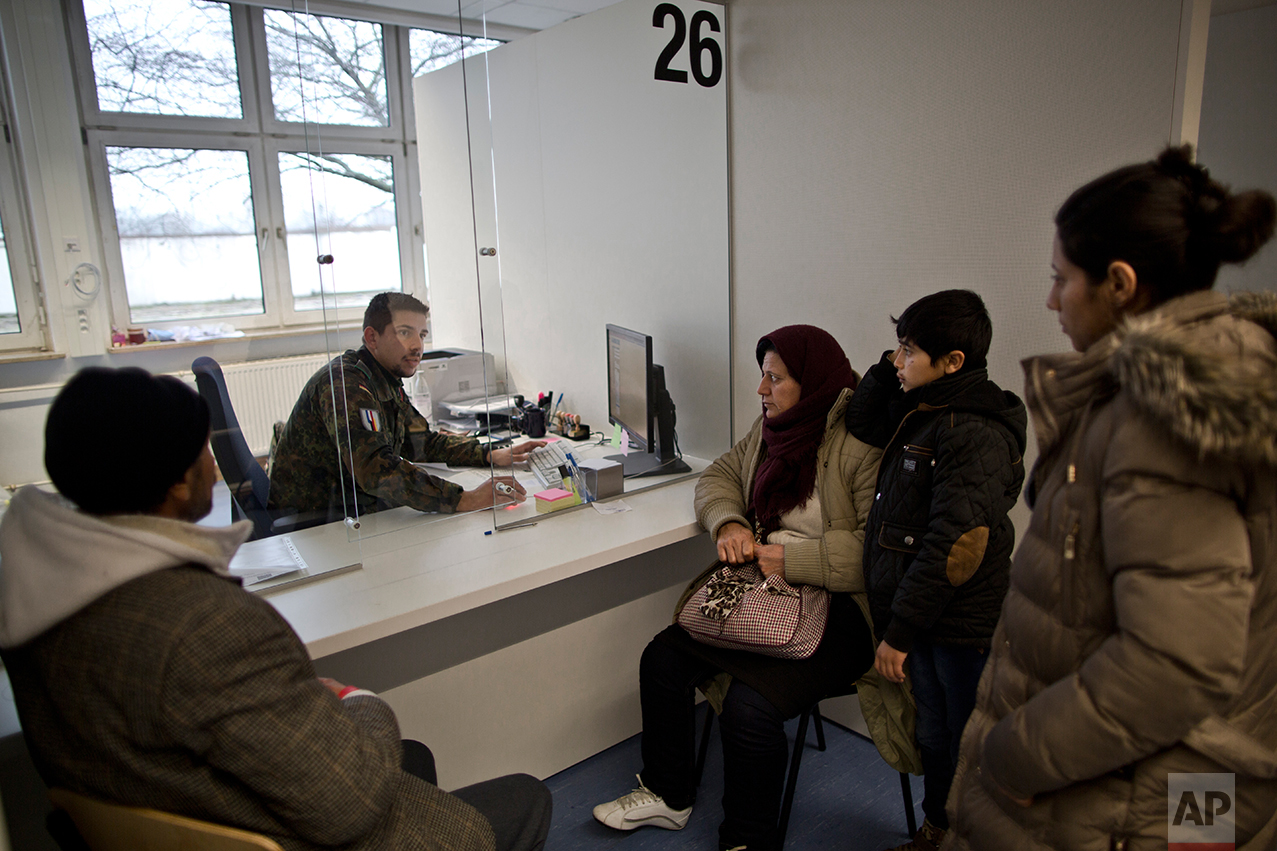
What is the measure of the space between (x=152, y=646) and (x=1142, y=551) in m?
1.13

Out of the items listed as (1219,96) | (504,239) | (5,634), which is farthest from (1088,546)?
(1219,96)

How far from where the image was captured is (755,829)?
1827 millimetres

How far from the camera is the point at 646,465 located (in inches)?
102

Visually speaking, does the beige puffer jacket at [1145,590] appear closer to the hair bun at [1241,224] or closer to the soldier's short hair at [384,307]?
the hair bun at [1241,224]

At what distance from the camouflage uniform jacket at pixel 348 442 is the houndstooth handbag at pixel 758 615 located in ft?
2.73

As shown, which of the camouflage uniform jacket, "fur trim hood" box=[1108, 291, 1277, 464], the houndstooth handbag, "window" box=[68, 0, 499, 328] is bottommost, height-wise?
the houndstooth handbag

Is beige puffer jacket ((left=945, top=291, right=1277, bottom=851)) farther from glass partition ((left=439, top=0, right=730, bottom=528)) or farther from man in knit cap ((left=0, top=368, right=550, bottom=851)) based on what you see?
glass partition ((left=439, top=0, right=730, bottom=528))

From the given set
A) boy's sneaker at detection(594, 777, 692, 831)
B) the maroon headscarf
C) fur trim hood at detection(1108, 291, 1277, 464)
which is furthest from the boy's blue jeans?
fur trim hood at detection(1108, 291, 1277, 464)

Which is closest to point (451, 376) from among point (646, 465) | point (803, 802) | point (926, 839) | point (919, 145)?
point (646, 465)

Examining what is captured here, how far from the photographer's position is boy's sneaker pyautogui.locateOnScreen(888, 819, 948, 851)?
5.98ft

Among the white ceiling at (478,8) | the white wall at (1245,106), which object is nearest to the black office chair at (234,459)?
the white ceiling at (478,8)

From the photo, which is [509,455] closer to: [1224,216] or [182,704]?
[182,704]

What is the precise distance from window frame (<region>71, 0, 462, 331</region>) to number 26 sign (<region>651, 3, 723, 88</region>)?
84cm

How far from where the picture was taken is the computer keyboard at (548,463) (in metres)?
2.44
